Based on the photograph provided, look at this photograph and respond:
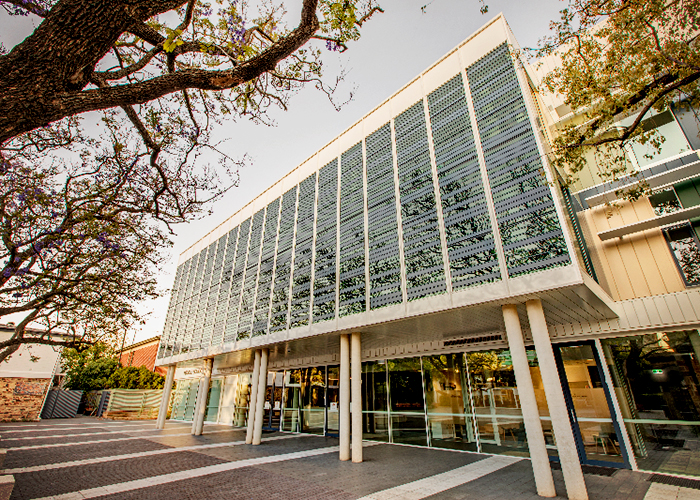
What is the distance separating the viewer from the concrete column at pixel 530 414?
221 inches

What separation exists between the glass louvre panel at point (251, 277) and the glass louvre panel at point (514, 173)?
10182mm

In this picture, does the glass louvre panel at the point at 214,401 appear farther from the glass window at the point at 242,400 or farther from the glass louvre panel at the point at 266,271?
the glass louvre panel at the point at 266,271

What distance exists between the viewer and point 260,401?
39.2ft

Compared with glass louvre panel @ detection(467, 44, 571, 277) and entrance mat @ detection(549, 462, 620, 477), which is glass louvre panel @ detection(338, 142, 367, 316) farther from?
entrance mat @ detection(549, 462, 620, 477)

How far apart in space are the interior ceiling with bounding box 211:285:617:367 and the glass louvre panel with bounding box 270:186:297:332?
3.12 ft

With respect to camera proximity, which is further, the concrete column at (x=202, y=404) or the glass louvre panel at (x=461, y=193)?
the concrete column at (x=202, y=404)

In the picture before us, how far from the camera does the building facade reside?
6473mm

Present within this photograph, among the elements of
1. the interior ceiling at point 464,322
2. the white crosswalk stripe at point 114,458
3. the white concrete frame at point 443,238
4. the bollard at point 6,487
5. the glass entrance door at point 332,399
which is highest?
the white concrete frame at point 443,238

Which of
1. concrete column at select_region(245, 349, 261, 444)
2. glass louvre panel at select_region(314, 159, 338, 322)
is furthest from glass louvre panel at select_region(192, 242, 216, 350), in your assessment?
glass louvre panel at select_region(314, 159, 338, 322)

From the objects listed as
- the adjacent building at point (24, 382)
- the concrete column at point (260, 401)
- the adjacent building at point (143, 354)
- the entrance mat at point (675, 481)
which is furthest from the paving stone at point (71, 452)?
the adjacent building at point (143, 354)

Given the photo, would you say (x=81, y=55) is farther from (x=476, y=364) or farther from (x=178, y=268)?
(x=178, y=268)

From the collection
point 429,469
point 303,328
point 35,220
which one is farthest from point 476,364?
point 35,220

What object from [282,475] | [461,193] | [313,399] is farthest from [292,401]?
[461,193]

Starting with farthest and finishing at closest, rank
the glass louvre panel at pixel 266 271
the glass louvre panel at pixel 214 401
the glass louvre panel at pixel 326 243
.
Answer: the glass louvre panel at pixel 214 401, the glass louvre panel at pixel 266 271, the glass louvre panel at pixel 326 243
